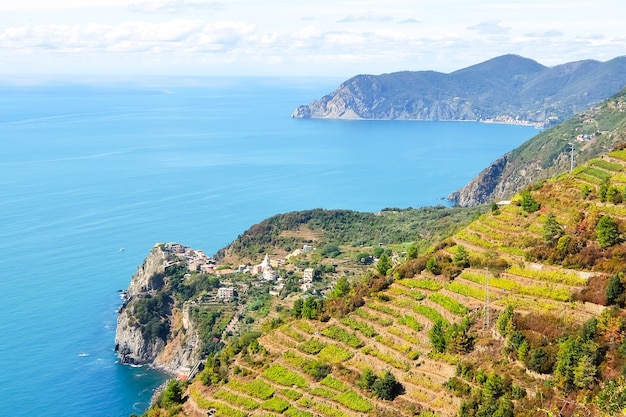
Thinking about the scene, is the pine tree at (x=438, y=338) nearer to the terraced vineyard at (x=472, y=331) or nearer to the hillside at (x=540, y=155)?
the terraced vineyard at (x=472, y=331)

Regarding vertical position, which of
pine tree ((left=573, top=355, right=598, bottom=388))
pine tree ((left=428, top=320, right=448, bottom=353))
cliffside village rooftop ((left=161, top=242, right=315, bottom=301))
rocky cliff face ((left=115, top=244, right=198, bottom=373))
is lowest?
rocky cliff face ((left=115, top=244, right=198, bottom=373))

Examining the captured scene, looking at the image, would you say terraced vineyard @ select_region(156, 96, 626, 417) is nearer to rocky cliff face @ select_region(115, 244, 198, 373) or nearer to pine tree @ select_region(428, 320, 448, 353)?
pine tree @ select_region(428, 320, 448, 353)

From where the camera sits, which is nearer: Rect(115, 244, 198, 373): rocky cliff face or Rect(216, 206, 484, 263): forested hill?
Rect(115, 244, 198, 373): rocky cliff face

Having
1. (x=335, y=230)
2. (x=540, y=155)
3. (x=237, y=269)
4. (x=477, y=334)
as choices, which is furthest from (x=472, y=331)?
(x=540, y=155)

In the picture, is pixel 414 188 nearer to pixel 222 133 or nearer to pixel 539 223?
pixel 222 133

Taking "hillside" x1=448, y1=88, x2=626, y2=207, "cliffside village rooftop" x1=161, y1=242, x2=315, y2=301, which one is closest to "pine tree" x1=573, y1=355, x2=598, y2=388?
"cliffside village rooftop" x1=161, y1=242, x2=315, y2=301

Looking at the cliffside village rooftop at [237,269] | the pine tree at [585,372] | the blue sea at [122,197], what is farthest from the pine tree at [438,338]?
the cliffside village rooftop at [237,269]

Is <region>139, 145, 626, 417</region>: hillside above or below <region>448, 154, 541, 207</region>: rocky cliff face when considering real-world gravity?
above

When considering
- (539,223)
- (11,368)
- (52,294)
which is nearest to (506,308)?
(539,223)
